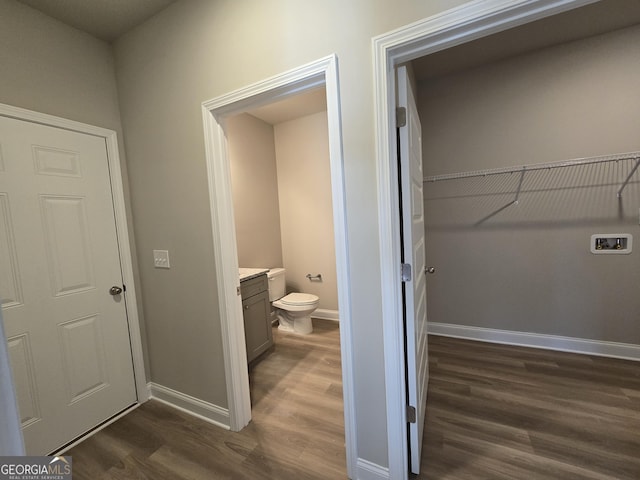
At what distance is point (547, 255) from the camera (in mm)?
2395

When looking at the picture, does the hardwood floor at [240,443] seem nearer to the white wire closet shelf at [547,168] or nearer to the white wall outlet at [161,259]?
the white wall outlet at [161,259]

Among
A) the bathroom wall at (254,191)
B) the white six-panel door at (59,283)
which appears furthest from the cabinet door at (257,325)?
the white six-panel door at (59,283)

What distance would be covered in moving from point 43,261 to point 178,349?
0.96m

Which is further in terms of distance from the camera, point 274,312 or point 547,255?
point 274,312

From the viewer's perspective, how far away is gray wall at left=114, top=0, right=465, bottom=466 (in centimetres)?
122

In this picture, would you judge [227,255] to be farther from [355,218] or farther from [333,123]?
[333,123]

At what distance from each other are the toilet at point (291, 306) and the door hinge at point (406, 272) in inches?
72.3

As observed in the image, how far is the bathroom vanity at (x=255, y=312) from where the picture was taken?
2.41m

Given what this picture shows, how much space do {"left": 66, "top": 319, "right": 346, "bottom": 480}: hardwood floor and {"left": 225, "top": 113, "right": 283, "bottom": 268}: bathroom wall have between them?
156 cm

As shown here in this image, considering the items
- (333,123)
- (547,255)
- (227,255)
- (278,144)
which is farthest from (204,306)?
(547,255)

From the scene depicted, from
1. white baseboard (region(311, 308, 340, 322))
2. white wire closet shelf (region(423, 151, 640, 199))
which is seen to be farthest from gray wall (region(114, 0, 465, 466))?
white baseboard (region(311, 308, 340, 322))

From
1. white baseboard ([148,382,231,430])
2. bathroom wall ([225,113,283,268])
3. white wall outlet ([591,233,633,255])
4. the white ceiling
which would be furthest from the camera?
bathroom wall ([225,113,283,268])

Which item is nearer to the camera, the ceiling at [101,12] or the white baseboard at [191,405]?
the ceiling at [101,12]

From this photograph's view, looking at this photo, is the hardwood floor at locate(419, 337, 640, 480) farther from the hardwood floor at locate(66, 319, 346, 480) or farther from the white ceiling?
the white ceiling
